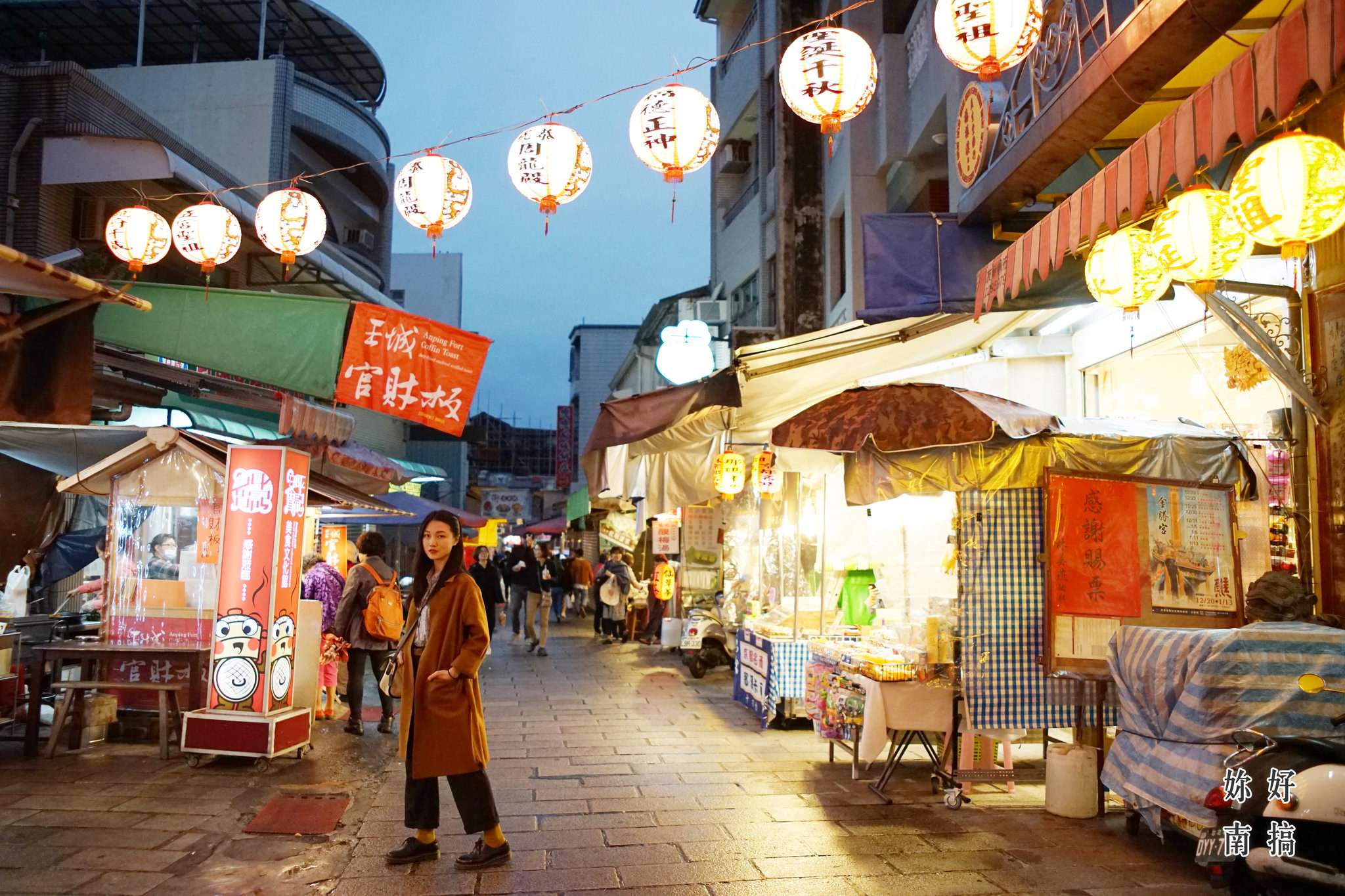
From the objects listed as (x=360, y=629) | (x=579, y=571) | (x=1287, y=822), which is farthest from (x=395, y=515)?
(x=1287, y=822)

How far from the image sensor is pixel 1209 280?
573 cm

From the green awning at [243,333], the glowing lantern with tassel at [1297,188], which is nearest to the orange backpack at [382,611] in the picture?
the green awning at [243,333]

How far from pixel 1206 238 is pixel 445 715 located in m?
5.48

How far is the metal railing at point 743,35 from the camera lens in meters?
22.4

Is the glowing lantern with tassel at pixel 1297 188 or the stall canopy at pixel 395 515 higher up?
the glowing lantern with tassel at pixel 1297 188

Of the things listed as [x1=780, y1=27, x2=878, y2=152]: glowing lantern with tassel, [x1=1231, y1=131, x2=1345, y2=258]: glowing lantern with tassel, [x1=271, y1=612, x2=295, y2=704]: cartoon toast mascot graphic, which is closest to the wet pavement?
[x1=271, y1=612, x2=295, y2=704]: cartoon toast mascot graphic

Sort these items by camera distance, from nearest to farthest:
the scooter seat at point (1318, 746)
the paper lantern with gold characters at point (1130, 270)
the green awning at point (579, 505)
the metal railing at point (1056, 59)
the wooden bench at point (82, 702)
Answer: the scooter seat at point (1318, 746) → the paper lantern with gold characters at point (1130, 270) → the metal railing at point (1056, 59) → the wooden bench at point (82, 702) → the green awning at point (579, 505)

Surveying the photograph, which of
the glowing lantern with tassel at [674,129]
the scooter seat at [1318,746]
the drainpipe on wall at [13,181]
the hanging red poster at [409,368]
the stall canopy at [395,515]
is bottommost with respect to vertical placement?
the scooter seat at [1318,746]

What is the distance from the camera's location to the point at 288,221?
10062 millimetres

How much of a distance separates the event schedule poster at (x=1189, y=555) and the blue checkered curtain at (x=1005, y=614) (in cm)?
95

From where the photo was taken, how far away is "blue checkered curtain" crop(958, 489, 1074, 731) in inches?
294

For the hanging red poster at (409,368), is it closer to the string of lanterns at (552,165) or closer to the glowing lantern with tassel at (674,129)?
the string of lanterns at (552,165)

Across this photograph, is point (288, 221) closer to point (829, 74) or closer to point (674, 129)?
point (674, 129)

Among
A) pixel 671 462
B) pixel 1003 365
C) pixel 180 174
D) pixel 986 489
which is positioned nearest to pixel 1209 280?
pixel 986 489
